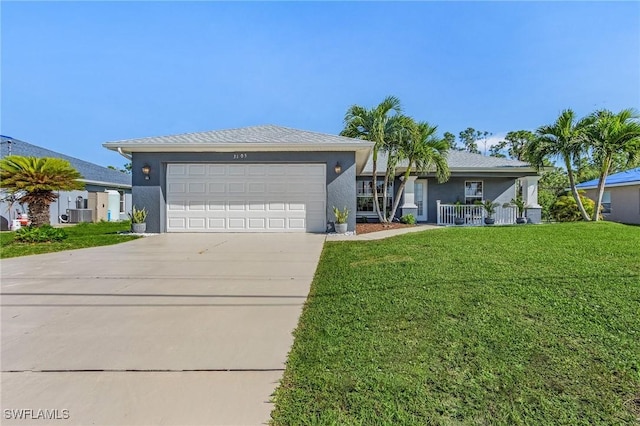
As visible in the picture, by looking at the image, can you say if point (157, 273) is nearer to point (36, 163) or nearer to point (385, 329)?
point (385, 329)

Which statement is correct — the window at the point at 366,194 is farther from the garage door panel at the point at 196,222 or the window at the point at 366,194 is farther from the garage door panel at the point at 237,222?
the garage door panel at the point at 196,222

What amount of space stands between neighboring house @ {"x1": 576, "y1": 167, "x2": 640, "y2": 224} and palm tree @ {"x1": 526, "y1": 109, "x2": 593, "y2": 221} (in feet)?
21.3

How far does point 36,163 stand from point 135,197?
2764mm

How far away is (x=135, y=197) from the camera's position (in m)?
11.4

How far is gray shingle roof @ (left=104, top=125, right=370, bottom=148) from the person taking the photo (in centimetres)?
1104

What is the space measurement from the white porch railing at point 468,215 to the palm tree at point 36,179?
1423 centimetres

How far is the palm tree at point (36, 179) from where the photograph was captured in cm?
981

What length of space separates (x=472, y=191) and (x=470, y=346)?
593 inches

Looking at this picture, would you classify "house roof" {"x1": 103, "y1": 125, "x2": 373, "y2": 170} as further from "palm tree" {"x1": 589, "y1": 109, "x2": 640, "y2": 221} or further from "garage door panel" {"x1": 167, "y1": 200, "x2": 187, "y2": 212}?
"palm tree" {"x1": 589, "y1": 109, "x2": 640, "y2": 221}

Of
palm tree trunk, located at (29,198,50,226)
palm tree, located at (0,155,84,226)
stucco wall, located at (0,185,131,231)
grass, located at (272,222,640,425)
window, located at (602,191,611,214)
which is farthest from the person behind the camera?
window, located at (602,191,611,214)

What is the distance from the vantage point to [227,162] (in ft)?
37.6

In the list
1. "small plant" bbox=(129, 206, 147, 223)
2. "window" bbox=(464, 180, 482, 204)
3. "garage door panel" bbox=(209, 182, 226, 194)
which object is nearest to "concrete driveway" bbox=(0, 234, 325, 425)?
"small plant" bbox=(129, 206, 147, 223)

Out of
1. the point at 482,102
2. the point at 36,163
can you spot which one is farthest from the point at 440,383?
the point at 482,102

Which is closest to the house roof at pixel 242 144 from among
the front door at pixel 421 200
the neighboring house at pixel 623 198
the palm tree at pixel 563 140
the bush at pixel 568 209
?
the front door at pixel 421 200
